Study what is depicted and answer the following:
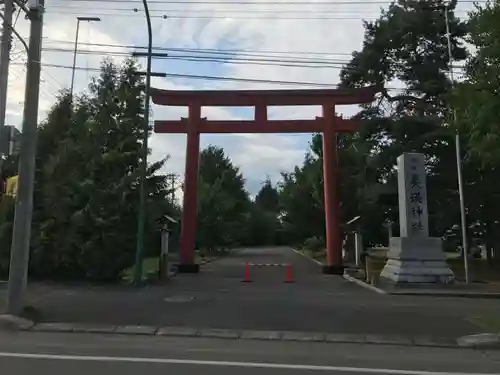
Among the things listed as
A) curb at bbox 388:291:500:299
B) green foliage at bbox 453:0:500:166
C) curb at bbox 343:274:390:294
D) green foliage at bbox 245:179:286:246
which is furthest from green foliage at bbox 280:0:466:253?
green foliage at bbox 245:179:286:246

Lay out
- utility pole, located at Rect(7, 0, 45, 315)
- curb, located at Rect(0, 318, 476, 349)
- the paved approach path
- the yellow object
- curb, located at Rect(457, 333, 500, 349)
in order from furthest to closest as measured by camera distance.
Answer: the yellow object, utility pole, located at Rect(7, 0, 45, 315), the paved approach path, curb, located at Rect(0, 318, 476, 349), curb, located at Rect(457, 333, 500, 349)

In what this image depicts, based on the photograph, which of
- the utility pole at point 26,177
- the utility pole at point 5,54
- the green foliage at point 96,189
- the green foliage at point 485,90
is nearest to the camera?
the green foliage at point 485,90

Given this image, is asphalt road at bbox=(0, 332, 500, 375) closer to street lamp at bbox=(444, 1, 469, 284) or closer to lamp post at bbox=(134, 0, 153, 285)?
lamp post at bbox=(134, 0, 153, 285)

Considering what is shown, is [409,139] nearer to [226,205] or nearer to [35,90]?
[35,90]

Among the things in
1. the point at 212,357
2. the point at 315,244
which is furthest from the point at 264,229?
the point at 212,357

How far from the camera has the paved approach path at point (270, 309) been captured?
11.9 metres

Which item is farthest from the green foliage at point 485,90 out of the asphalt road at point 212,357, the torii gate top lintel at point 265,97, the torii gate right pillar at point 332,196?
the torii gate right pillar at point 332,196

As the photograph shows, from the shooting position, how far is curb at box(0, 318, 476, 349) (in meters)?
10.4

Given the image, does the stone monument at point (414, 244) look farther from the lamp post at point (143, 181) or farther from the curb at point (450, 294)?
the lamp post at point (143, 181)

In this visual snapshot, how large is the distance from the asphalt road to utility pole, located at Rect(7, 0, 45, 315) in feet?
5.13

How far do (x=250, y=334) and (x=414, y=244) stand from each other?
1106 cm

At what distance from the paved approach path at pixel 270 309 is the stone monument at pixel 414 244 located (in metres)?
1.83

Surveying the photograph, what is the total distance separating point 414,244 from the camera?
2045cm

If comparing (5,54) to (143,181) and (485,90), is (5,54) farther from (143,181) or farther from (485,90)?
(485,90)
